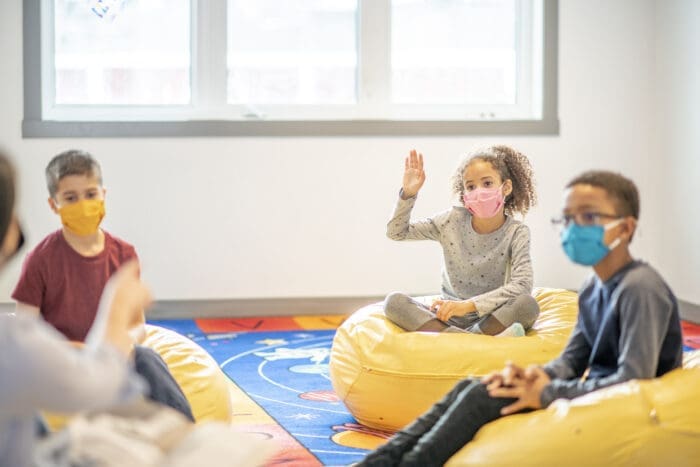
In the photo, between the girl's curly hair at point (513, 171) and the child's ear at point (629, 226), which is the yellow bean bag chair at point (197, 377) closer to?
the girl's curly hair at point (513, 171)

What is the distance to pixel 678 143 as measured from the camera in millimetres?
5520

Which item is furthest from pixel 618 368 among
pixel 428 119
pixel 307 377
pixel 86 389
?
pixel 428 119

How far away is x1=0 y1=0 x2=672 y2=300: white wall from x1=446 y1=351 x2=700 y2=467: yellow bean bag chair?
3303 mm

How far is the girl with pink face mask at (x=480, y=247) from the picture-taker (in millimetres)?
3305

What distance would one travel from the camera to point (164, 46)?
5.50 metres

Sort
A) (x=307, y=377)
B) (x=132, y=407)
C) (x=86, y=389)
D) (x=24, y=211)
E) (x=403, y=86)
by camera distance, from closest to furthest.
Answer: (x=86, y=389) < (x=132, y=407) < (x=307, y=377) < (x=24, y=211) < (x=403, y=86)

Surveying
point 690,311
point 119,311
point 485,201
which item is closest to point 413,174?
point 485,201

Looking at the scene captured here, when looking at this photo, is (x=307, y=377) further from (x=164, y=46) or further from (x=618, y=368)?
(x=164, y=46)

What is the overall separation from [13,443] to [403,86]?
4369 mm

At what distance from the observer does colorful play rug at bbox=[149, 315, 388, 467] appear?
9.85 feet

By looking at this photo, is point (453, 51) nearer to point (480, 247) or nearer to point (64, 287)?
point (480, 247)

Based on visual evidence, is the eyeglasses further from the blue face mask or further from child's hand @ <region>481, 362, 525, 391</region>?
child's hand @ <region>481, 362, 525, 391</region>

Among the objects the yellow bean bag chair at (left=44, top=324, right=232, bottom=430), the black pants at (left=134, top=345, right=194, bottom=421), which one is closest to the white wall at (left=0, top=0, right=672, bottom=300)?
the yellow bean bag chair at (left=44, top=324, right=232, bottom=430)

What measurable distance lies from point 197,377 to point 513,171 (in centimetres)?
132
